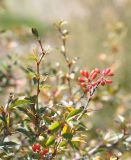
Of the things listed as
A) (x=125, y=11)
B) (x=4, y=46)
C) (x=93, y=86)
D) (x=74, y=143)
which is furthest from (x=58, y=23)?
(x=125, y=11)

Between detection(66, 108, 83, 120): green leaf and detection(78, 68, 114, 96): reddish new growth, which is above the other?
detection(78, 68, 114, 96): reddish new growth

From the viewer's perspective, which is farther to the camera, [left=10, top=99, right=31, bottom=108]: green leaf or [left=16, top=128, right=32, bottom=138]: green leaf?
[left=16, top=128, right=32, bottom=138]: green leaf

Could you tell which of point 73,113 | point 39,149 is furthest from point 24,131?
point 73,113

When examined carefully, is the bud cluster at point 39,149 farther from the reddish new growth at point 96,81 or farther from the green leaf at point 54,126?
the reddish new growth at point 96,81

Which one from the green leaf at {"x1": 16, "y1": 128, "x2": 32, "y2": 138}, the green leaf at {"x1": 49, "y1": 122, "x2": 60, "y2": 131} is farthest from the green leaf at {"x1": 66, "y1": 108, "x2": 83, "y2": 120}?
the green leaf at {"x1": 16, "y1": 128, "x2": 32, "y2": 138}

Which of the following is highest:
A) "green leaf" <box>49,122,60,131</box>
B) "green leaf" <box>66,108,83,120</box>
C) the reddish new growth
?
Result: the reddish new growth

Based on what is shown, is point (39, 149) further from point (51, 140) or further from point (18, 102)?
point (18, 102)

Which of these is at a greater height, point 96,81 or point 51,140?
point 96,81

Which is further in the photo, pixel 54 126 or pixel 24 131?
pixel 24 131

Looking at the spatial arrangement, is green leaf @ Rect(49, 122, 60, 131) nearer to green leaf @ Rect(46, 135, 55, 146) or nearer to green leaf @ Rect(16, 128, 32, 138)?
green leaf @ Rect(46, 135, 55, 146)

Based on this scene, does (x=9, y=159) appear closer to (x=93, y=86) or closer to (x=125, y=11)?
(x=93, y=86)

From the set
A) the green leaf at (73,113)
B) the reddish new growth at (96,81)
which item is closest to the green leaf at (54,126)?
the green leaf at (73,113)
